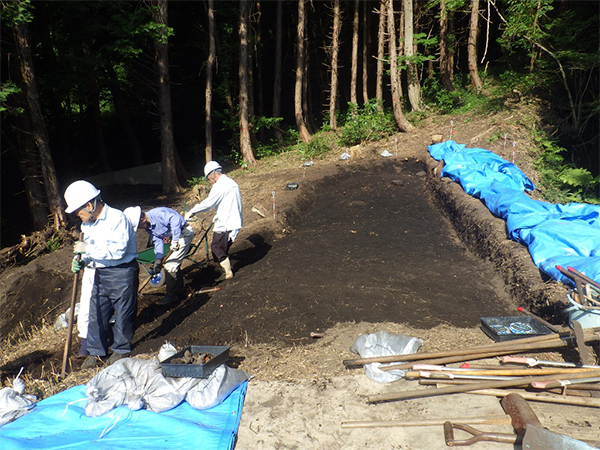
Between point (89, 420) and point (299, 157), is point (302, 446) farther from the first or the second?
point (299, 157)

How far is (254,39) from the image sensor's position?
66.0 ft

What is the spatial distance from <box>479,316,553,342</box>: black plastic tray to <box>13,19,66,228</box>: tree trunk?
1003cm

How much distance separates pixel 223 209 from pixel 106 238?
8.48 feet

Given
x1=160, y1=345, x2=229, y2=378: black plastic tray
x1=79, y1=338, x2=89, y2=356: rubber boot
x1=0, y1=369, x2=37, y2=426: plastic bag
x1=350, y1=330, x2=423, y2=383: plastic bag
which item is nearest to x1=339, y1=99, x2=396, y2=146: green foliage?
x1=350, y1=330, x2=423, y2=383: plastic bag

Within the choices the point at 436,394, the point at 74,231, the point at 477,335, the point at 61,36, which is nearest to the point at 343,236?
the point at 477,335

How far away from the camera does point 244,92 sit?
16062 mm

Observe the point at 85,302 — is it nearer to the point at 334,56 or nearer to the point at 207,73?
the point at 207,73

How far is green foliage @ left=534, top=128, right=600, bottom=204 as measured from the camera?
10.1 metres

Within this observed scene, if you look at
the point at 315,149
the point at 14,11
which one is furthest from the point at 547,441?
the point at 315,149

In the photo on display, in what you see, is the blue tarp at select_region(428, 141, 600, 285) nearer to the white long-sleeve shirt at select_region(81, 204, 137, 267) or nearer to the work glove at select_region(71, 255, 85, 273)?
the white long-sleeve shirt at select_region(81, 204, 137, 267)

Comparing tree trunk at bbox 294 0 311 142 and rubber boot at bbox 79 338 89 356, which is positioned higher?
tree trunk at bbox 294 0 311 142

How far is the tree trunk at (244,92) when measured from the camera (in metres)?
15.7

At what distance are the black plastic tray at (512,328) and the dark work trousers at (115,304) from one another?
3847mm

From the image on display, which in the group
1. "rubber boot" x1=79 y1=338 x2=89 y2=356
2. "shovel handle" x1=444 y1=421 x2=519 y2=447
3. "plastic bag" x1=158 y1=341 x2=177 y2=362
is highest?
"shovel handle" x1=444 y1=421 x2=519 y2=447
